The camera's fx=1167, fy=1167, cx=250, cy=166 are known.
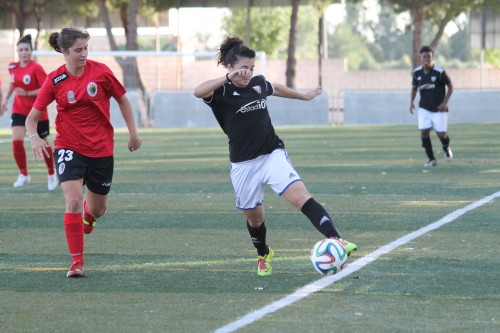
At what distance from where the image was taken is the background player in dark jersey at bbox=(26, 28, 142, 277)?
8.70 metres

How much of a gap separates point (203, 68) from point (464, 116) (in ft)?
131

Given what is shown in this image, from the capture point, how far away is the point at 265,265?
8.55 metres

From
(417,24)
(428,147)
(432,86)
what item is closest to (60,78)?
(428,147)

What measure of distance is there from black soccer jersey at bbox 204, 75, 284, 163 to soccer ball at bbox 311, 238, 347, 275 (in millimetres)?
967

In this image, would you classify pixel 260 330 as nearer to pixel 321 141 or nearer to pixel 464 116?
pixel 321 141

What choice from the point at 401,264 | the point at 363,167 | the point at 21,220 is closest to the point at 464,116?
the point at 363,167

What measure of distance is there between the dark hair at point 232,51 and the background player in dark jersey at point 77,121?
39.7 inches

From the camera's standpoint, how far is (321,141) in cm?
2964

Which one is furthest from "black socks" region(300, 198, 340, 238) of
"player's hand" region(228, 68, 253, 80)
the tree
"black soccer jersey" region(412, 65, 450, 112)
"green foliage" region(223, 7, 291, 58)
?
"green foliage" region(223, 7, 291, 58)

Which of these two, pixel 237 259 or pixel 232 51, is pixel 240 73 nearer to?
pixel 232 51

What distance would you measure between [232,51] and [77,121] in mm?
1398

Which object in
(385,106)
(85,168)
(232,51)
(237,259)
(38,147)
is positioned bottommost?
(385,106)

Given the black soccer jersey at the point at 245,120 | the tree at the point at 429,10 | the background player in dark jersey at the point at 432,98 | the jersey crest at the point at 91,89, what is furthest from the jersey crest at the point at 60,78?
the tree at the point at 429,10

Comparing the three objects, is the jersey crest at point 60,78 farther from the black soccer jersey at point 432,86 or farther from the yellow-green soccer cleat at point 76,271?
the black soccer jersey at point 432,86
